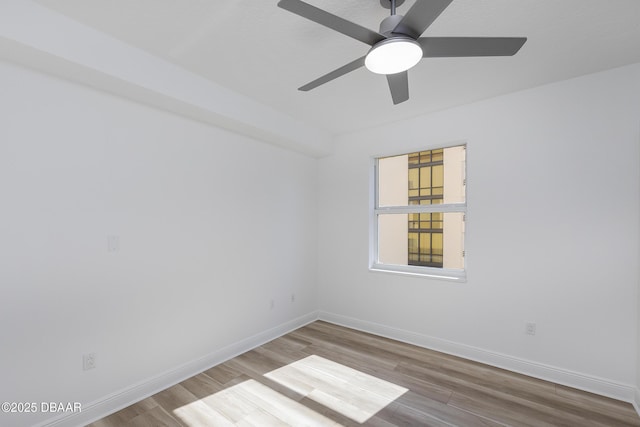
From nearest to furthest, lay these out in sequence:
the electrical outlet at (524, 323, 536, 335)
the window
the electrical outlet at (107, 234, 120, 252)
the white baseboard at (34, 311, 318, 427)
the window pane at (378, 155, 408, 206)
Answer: the white baseboard at (34, 311, 318, 427) < the electrical outlet at (107, 234, 120, 252) < the electrical outlet at (524, 323, 536, 335) < the window < the window pane at (378, 155, 408, 206)

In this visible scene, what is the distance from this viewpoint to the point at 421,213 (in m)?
3.50

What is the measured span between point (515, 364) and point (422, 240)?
146 centimetres

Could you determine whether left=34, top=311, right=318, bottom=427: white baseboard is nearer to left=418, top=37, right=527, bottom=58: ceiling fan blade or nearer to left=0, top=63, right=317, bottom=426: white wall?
left=0, top=63, right=317, bottom=426: white wall

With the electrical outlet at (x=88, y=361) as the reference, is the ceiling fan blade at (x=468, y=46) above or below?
above

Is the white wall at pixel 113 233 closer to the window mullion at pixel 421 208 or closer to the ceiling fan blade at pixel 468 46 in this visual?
the window mullion at pixel 421 208

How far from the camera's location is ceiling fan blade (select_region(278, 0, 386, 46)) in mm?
1204

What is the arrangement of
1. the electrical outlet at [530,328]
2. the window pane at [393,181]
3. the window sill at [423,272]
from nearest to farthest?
the electrical outlet at [530,328] < the window sill at [423,272] < the window pane at [393,181]

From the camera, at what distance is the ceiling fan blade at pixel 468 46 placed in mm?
1356

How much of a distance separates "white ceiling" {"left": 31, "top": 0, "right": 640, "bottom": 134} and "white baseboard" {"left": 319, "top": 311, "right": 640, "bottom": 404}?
8.26 ft

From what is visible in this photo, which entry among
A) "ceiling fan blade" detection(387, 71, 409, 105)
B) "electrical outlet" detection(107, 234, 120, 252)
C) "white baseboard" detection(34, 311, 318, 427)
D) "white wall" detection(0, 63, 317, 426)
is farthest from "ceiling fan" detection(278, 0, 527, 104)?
"white baseboard" detection(34, 311, 318, 427)

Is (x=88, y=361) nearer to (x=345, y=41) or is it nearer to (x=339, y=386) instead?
(x=339, y=386)

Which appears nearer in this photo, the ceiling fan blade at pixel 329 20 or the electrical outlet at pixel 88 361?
the ceiling fan blade at pixel 329 20

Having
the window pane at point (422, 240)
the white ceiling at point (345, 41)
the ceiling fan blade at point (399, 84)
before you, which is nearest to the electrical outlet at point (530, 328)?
the window pane at point (422, 240)

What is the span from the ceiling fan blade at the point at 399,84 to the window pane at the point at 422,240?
5.76 feet
